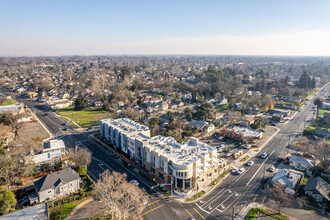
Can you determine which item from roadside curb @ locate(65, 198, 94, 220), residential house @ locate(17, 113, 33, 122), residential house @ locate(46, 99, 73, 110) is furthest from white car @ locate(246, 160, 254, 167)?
residential house @ locate(46, 99, 73, 110)

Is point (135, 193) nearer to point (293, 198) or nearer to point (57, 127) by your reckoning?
point (293, 198)

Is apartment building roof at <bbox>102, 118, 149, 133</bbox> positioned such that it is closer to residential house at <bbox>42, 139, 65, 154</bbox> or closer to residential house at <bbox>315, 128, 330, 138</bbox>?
residential house at <bbox>42, 139, 65, 154</bbox>

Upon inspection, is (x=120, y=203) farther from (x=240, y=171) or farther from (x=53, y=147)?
(x=240, y=171)

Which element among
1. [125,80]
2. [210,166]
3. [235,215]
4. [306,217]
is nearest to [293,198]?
[306,217]

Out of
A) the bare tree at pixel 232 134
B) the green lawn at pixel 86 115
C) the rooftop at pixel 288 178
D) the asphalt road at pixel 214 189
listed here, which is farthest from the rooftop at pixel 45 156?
the bare tree at pixel 232 134

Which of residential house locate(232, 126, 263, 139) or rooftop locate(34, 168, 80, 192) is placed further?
residential house locate(232, 126, 263, 139)

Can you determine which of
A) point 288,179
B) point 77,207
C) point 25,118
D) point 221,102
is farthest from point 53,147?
point 221,102
